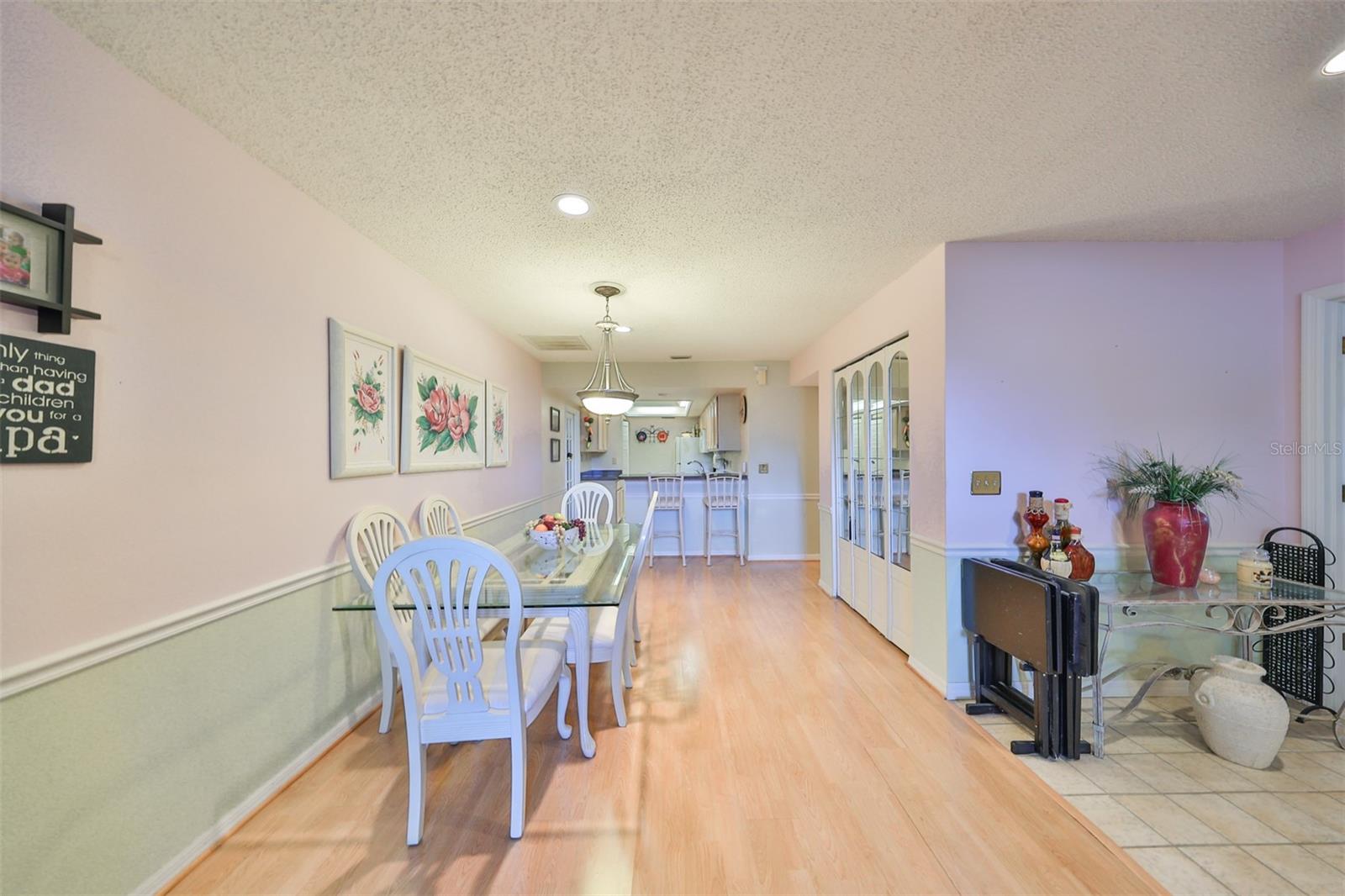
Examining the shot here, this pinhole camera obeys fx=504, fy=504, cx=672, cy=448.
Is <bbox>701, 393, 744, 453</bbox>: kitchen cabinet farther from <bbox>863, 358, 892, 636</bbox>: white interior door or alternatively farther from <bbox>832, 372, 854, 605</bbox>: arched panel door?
<bbox>863, 358, 892, 636</bbox>: white interior door

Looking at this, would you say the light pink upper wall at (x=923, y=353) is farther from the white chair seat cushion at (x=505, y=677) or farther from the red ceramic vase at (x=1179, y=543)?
the white chair seat cushion at (x=505, y=677)

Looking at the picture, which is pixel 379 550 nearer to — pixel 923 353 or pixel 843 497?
pixel 923 353

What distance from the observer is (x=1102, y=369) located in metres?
2.53

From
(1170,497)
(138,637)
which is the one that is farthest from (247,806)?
(1170,497)

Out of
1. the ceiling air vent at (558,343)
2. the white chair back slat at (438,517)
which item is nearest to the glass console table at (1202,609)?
the white chair back slat at (438,517)

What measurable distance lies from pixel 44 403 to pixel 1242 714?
3850mm

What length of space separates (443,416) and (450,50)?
7.09 feet

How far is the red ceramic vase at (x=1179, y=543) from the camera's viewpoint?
221 centimetres

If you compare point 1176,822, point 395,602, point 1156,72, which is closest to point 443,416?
point 395,602

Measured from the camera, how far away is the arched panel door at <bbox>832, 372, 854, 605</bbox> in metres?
4.03

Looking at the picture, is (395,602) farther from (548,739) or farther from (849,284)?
(849,284)

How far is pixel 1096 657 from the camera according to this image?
1.91 meters

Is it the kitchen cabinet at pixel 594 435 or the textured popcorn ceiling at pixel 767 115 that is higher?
the textured popcorn ceiling at pixel 767 115

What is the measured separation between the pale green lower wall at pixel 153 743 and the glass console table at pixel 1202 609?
3073mm
